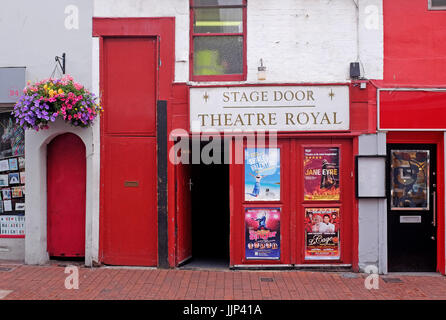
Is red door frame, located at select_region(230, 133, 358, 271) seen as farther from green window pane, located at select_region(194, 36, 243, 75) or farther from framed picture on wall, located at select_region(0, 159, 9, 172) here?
framed picture on wall, located at select_region(0, 159, 9, 172)

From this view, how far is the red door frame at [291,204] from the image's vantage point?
823cm

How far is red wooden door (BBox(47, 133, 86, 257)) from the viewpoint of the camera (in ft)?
28.3

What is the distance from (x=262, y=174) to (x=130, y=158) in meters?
2.49

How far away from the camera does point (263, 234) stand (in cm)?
826

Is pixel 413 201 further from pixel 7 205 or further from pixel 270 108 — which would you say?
pixel 7 205

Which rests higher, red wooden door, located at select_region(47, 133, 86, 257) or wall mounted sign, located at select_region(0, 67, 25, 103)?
wall mounted sign, located at select_region(0, 67, 25, 103)

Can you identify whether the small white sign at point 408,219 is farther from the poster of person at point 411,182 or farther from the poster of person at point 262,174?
the poster of person at point 262,174

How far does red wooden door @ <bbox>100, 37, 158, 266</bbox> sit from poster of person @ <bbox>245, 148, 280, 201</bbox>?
1.76 meters

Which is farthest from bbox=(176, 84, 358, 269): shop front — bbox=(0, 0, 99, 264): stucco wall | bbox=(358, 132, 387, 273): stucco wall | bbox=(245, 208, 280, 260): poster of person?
bbox=(0, 0, 99, 264): stucco wall

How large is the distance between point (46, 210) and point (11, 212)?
940 mm

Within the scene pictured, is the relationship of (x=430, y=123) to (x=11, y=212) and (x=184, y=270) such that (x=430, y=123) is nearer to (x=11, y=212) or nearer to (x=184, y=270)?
(x=184, y=270)

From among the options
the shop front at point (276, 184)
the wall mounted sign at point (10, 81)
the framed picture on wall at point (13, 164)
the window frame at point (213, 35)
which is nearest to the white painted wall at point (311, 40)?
the window frame at point (213, 35)

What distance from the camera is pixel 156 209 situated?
838 cm

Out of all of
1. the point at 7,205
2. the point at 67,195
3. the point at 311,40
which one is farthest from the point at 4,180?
the point at 311,40
